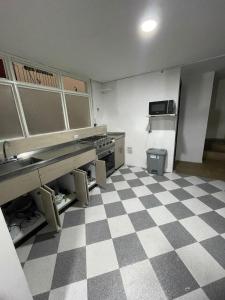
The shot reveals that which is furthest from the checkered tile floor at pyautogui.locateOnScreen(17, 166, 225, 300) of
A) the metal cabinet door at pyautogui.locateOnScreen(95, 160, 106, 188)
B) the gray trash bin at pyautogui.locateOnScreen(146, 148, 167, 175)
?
the gray trash bin at pyautogui.locateOnScreen(146, 148, 167, 175)

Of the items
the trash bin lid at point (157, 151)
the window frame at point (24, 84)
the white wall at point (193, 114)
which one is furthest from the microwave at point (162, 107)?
the window frame at point (24, 84)

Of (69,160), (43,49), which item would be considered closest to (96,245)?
(69,160)

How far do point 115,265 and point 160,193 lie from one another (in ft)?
4.63

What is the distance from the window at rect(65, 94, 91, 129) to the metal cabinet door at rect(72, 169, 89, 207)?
1.28m

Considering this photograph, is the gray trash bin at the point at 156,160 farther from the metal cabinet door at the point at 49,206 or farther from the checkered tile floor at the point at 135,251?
the metal cabinet door at the point at 49,206

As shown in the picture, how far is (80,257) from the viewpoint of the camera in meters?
1.37

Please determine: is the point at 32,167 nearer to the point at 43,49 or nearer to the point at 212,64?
the point at 43,49

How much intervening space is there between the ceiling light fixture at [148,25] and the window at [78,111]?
1854mm

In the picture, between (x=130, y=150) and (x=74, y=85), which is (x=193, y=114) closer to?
(x=130, y=150)

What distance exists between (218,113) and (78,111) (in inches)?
166

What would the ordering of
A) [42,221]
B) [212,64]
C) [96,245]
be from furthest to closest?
1. [212,64]
2. [42,221]
3. [96,245]

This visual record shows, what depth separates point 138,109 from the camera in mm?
3246

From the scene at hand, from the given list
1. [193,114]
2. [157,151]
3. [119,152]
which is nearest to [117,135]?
[119,152]

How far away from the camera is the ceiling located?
1.12 meters
